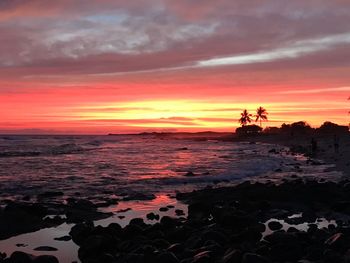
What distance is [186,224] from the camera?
37.3 ft

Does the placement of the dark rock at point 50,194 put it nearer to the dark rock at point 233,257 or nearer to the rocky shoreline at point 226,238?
the rocky shoreline at point 226,238

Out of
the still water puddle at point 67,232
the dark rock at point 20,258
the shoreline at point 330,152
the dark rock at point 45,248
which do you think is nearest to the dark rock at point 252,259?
the still water puddle at point 67,232

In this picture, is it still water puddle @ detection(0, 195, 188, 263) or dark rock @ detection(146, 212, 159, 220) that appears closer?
still water puddle @ detection(0, 195, 188, 263)

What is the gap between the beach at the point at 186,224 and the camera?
28.3ft

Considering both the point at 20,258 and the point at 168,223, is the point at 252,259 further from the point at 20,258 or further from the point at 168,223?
the point at 20,258

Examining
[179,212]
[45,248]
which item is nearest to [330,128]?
[179,212]

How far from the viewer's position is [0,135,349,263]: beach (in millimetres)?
8633

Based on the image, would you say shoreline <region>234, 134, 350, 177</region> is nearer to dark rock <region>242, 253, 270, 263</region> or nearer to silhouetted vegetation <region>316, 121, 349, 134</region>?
dark rock <region>242, 253, 270, 263</region>

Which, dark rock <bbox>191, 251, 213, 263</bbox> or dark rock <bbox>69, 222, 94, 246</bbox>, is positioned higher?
dark rock <bbox>191, 251, 213, 263</bbox>

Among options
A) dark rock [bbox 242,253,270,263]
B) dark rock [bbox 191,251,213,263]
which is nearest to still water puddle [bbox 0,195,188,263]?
dark rock [bbox 191,251,213,263]

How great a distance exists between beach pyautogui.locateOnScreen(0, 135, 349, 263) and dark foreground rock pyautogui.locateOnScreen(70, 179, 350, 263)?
19mm

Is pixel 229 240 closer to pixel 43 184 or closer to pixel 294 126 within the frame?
pixel 43 184

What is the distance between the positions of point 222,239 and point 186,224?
2016 millimetres

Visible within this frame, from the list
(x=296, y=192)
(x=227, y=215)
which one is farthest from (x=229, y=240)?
(x=296, y=192)
